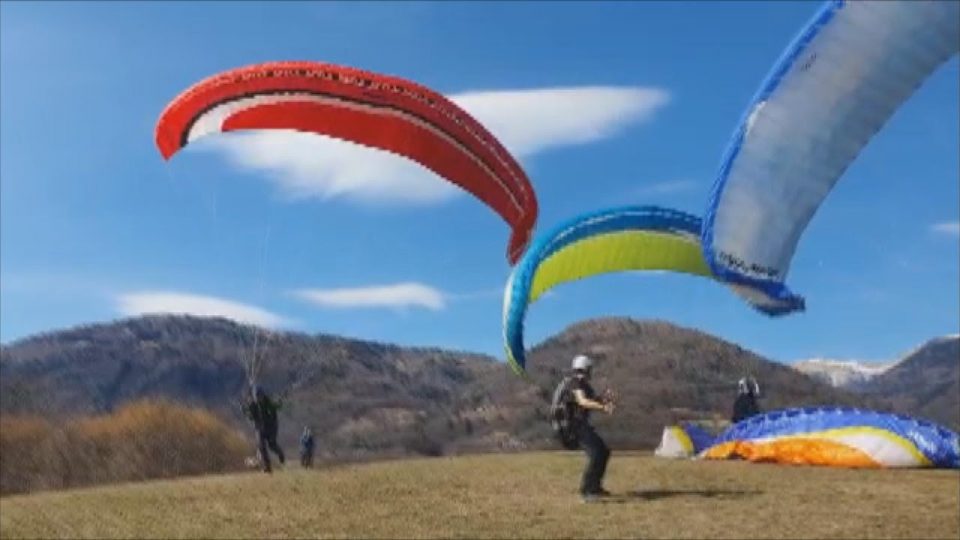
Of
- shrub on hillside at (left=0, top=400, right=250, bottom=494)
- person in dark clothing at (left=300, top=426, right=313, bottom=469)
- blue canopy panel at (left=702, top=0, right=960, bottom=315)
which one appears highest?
shrub on hillside at (left=0, top=400, right=250, bottom=494)

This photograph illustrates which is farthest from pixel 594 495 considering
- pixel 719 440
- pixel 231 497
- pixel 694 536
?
pixel 719 440

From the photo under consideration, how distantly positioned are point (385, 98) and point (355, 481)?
817 centimetres

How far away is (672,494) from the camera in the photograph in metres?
18.7

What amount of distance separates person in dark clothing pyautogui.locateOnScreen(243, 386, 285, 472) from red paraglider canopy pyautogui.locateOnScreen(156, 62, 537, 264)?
5.90 m

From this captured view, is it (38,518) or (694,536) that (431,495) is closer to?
(694,536)

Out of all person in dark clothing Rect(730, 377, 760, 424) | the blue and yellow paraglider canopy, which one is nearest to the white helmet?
the blue and yellow paraglider canopy

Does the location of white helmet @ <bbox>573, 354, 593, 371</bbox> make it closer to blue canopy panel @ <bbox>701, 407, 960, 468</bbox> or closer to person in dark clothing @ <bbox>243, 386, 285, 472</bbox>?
blue canopy panel @ <bbox>701, 407, 960, 468</bbox>

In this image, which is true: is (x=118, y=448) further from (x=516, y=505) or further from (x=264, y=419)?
(x=516, y=505)

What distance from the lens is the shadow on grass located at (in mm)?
18172

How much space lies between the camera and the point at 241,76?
83.4 feet

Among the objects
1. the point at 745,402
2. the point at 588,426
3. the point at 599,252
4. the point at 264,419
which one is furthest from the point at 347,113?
the point at 745,402

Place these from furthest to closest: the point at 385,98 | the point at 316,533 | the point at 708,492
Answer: the point at 385,98
the point at 708,492
the point at 316,533

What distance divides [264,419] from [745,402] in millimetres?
11005

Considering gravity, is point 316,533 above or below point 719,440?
below
